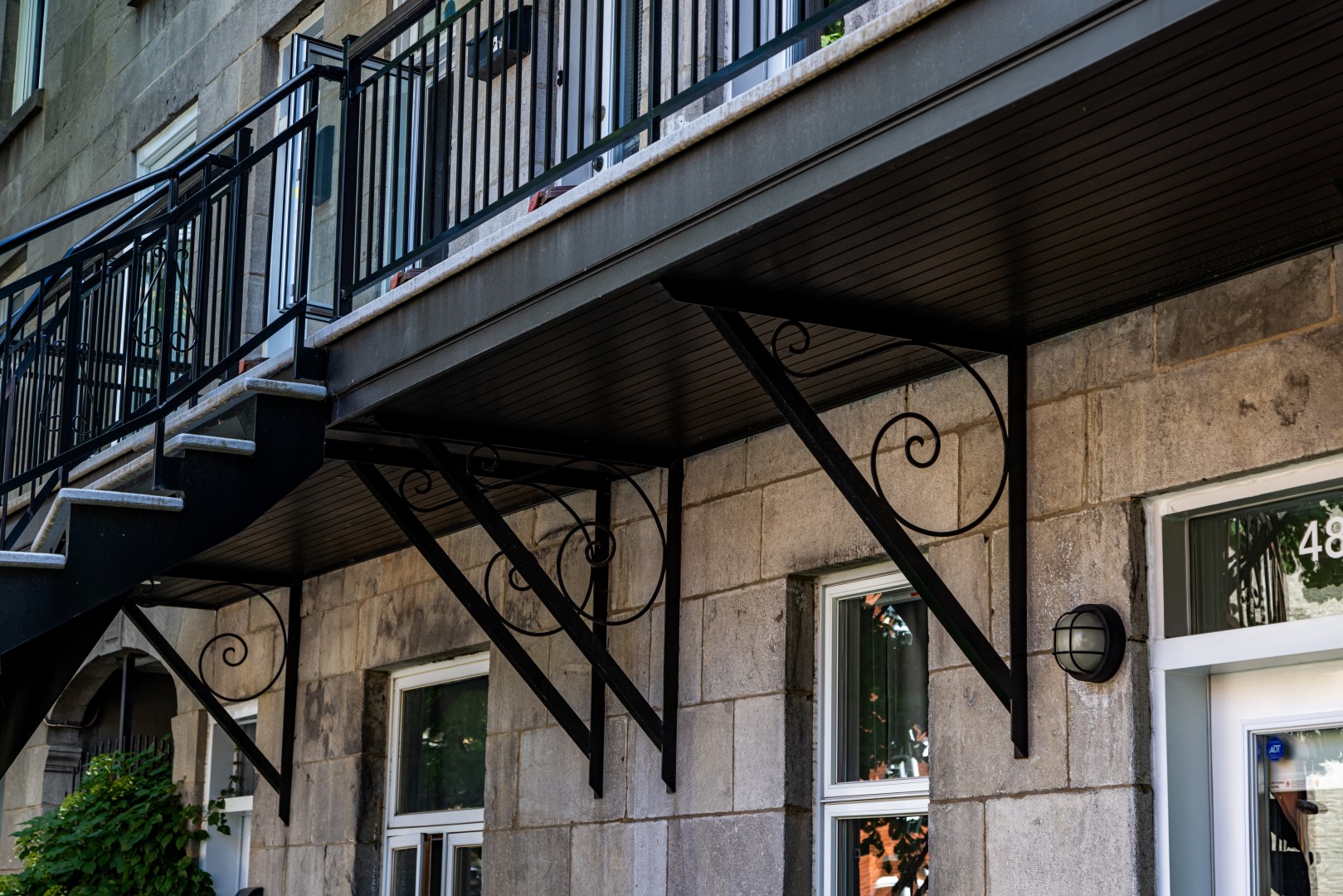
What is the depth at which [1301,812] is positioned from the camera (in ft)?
12.2

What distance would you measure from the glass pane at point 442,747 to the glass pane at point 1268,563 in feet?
11.4

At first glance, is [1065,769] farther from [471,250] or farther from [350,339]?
[350,339]

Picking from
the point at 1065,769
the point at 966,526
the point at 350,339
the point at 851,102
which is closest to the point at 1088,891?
the point at 1065,769

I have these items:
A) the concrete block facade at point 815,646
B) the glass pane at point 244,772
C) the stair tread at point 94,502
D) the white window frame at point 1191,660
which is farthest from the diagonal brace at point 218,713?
the white window frame at point 1191,660

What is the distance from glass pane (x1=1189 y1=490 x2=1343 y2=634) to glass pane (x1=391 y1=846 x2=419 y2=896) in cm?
399

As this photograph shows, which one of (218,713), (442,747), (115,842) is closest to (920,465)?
(442,747)

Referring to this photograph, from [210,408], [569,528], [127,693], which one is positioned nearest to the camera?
[210,408]

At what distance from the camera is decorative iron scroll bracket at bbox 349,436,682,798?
512 centimetres

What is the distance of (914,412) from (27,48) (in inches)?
449

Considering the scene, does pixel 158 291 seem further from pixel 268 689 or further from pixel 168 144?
pixel 168 144

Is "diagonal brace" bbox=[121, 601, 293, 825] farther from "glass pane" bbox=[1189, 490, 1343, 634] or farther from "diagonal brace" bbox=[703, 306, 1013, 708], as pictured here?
"glass pane" bbox=[1189, 490, 1343, 634]

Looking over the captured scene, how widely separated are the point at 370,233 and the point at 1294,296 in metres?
2.80

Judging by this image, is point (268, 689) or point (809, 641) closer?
point (809, 641)

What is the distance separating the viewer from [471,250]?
4504 millimetres
